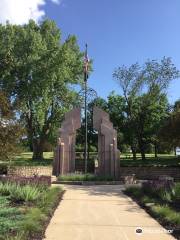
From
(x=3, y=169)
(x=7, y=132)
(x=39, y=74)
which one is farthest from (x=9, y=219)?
(x=39, y=74)

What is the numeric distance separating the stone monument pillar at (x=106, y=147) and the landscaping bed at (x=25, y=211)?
1225cm

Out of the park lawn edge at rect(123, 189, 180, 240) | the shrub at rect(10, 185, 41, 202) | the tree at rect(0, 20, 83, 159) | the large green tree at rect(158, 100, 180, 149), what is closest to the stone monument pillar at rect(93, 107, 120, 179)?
the large green tree at rect(158, 100, 180, 149)

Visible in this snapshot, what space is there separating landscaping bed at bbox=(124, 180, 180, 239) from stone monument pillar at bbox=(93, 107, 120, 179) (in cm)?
966

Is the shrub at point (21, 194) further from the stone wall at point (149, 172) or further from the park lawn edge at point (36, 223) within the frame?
the stone wall at point (149, 172)

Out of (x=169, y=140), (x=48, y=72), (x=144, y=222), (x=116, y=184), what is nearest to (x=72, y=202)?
(x=144, y=222)

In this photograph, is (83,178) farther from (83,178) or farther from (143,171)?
(143,171)

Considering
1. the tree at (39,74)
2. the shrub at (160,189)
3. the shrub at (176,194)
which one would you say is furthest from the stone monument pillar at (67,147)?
the tree at (39,74)

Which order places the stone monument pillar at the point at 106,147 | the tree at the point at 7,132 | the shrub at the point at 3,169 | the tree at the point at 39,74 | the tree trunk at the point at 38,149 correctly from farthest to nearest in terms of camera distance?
the tree trunk at the point at 38,149
the tree at the point at 39,74
the stone monument pillar at the point at 106,147
the shrub at the point at 3,169
the tree at the point at 7,132

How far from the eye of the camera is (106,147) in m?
28.7

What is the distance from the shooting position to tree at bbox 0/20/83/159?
47.4 meters

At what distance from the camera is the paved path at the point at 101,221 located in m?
8.88

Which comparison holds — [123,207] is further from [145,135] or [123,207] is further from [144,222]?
[145,135]

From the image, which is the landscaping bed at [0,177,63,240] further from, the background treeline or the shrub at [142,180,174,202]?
the background treeline

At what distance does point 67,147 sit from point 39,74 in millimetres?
19866
